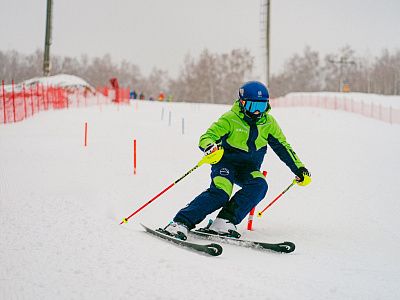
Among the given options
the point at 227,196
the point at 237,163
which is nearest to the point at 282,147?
the point at 237,163

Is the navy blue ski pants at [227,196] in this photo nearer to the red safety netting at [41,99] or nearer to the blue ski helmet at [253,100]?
the blue ski helmet at [253,100]

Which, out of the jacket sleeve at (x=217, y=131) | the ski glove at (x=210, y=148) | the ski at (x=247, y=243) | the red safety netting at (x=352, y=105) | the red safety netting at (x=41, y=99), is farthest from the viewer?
the red safety netting at (x=352, y=105)

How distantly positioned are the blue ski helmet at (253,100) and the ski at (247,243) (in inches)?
54.5

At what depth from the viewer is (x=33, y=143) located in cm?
1112

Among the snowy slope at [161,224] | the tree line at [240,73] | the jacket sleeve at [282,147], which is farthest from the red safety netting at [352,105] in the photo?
the tree line at [240,73]

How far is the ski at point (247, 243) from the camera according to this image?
466 centimetres

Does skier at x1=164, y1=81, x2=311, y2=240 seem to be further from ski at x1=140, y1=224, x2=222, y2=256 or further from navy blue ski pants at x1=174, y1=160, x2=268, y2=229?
ski at x1=140, y1=224, x2=222, y2=256

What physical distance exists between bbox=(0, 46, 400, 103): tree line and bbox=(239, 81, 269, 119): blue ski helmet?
7097 cm

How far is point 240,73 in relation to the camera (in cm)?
8406

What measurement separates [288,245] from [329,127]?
15623 mm

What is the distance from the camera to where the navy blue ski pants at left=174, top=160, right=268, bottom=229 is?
4.95 meters

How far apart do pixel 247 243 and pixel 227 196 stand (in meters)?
0.57

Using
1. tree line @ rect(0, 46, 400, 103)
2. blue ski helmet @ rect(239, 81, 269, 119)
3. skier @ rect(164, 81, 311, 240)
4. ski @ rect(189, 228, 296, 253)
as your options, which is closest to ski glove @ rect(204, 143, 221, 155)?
skier @ rect(164, 81, 311, 240)

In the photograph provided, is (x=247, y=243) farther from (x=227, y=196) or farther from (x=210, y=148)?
(x=210, y=148)
